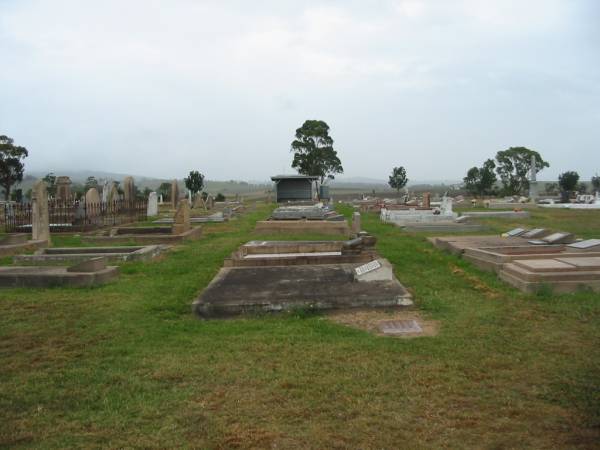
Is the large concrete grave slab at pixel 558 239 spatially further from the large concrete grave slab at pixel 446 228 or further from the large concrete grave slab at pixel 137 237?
the large concrete grave slab at pixel 137 237

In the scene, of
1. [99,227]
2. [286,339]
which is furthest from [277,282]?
[99,227]

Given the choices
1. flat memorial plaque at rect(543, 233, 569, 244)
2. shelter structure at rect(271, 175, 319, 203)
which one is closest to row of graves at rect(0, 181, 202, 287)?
flat memorial plaque at rect(543, 233, 569, 244)

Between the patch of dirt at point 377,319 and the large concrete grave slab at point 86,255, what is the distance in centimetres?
562

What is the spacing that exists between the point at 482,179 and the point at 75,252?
134 feet

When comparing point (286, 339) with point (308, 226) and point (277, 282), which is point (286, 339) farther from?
point (308, 226)

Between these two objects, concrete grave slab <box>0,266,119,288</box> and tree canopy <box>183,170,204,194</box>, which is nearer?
concrete grave slab <box>0,266,119,288</box>

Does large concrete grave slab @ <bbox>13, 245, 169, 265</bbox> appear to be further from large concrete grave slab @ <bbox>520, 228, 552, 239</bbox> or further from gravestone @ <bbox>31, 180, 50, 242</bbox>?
large concrete grave slab @ <bbox>520, 228, 552, 239</bbox>

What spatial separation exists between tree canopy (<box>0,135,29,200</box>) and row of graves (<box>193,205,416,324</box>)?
3185 cm

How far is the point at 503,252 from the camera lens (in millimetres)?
8484

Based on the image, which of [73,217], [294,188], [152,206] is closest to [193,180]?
[294,188]

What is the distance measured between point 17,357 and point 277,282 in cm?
342

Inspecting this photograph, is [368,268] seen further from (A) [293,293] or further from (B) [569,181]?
(B) [569,181]

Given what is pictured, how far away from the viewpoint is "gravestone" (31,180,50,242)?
1164 centimetres

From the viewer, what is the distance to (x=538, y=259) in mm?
7594
